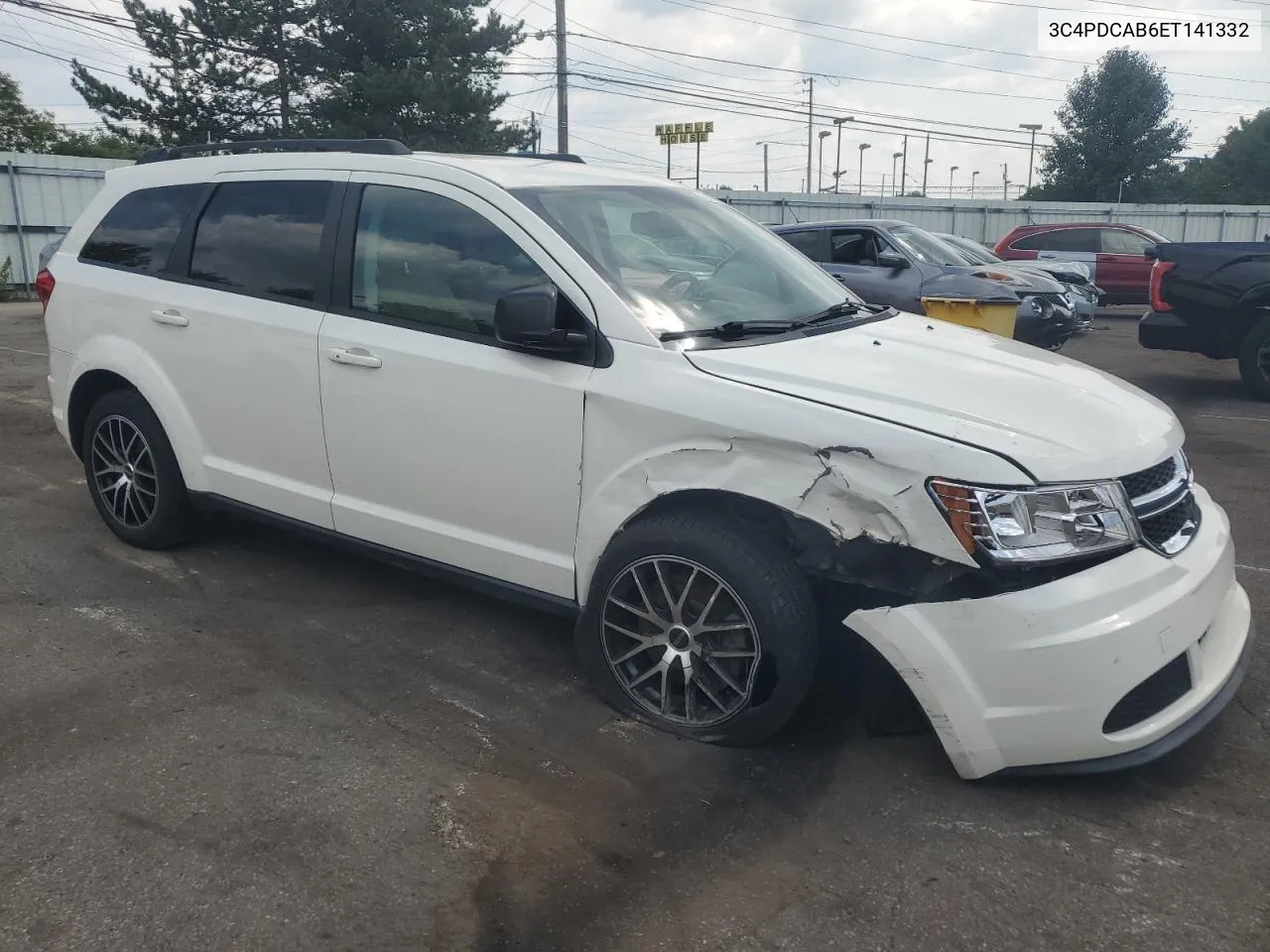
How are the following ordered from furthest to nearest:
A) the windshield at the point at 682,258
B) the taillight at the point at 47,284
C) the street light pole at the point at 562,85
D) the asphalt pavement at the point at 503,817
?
the street light pole at the point at 562,85 < the taillight at the point at 47,284 < the windshield at the point at 682,258 < the asphalt pavement at the point at 503,817

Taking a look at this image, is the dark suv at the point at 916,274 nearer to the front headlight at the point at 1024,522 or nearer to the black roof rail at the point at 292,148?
the black roof rail at the point at 292,148

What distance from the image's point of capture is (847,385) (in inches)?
125

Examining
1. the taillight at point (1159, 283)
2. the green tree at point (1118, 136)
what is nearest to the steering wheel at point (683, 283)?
the taillight at point (1159, 283)

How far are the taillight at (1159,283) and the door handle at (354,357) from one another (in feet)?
28.0

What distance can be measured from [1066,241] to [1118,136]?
1332 inches

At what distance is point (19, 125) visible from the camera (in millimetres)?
48500

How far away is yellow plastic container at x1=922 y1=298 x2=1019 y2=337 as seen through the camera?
853 centimetres

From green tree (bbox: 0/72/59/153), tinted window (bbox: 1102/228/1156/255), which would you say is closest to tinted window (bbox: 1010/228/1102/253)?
tinted window (bbox: 1102/228/1156/255)

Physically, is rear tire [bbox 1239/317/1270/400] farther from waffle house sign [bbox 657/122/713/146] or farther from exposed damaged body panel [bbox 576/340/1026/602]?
waffle house sign [bbox 657/122/713/146]

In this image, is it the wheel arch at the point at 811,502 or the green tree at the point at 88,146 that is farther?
the green tree at the point at 88,146

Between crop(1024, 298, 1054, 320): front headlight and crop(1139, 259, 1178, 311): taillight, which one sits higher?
crop(1139, 259, 1178, 311): taillight

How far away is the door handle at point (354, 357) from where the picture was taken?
12.9 ft

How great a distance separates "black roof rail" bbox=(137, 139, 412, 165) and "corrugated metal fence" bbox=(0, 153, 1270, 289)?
17204 mm

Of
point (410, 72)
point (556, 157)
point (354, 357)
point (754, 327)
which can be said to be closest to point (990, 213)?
point (410, 72)
